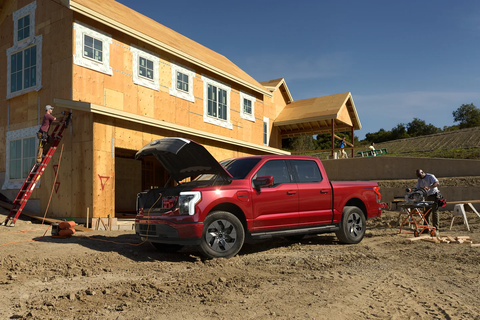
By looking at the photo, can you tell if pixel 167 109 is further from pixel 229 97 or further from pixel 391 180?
pixel 391 180

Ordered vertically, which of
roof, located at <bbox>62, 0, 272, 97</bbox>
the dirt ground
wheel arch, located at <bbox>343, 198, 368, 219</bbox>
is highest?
roof, located at <bbox>62, 0, 272, 97</bbox>

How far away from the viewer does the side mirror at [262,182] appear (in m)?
7.45

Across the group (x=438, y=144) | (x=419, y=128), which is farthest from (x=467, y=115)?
(x=438, y=144)

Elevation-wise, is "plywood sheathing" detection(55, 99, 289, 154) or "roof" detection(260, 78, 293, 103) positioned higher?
"roof" detection(260, 78, 293, 103)

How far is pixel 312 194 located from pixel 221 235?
2354 millimetres

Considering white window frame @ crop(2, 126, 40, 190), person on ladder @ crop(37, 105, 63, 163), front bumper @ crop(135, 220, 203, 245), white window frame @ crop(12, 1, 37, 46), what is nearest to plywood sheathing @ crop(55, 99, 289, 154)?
person on ladder @ crop(37, 105, 63, 163)

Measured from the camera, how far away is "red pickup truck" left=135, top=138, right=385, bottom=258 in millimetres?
6980

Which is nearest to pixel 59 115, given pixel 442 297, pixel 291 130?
pixel 442 297

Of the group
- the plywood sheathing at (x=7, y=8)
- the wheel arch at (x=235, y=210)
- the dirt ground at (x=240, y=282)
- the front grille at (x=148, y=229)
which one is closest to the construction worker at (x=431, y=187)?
the dirt ground at (x=240, y=282)

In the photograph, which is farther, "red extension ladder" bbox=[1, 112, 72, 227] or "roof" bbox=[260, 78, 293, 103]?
"roof" bbox=[260, 78, 293, 103]

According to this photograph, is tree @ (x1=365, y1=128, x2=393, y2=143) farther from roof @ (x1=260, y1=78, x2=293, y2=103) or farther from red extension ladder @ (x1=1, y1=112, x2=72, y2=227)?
red extension ladder @ (x1=1, y1=112, x2=72, y2=227)

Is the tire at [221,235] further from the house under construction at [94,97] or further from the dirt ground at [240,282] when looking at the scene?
the house under construction at [94,97]

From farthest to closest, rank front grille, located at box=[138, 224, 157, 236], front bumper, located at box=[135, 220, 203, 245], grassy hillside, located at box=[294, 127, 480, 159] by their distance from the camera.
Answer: grassy hillside, located at box=[294, 127, 480, 159]
front grille, located at box=[138, 224, 157, 236]
front bumper, located at box=[135, 220, 203, 245]

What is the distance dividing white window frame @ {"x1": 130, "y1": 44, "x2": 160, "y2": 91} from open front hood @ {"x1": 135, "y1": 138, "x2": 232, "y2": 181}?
723 cm
